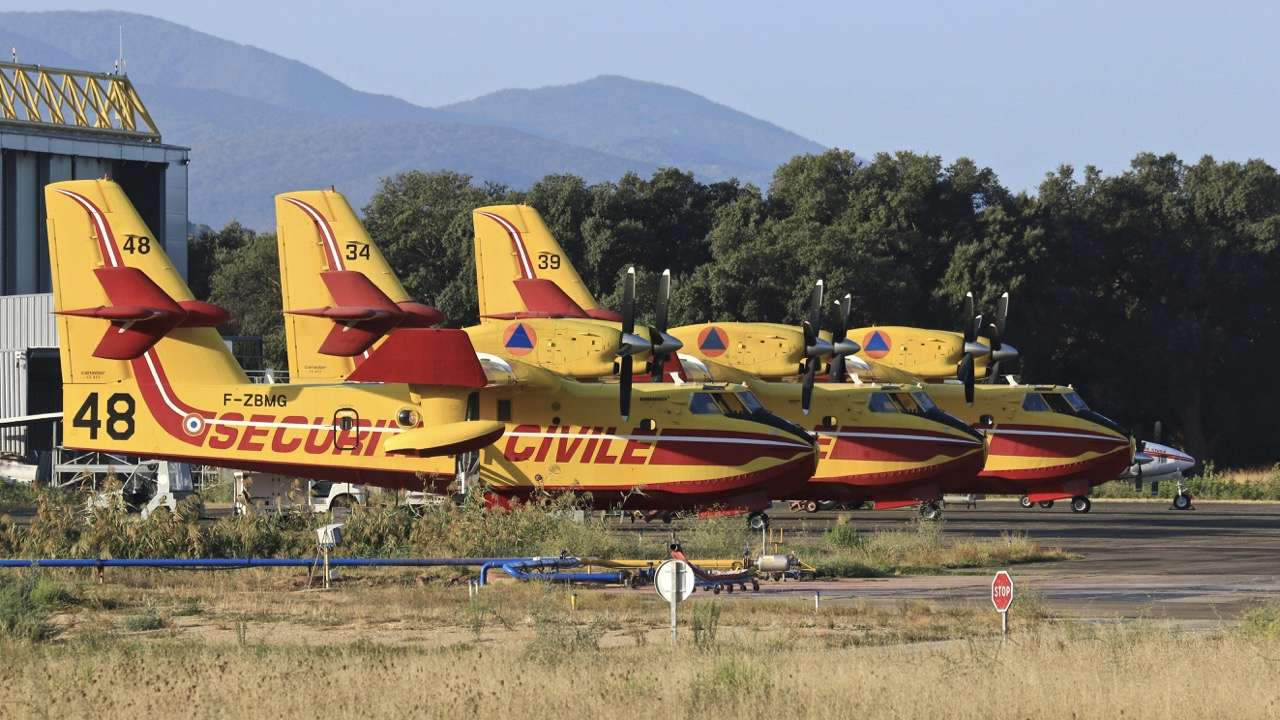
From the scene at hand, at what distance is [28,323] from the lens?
64375mm

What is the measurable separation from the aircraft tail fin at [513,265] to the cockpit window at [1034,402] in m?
12.1

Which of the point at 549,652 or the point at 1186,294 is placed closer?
the point at 549,652

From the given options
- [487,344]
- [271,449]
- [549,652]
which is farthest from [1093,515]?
[549,652]

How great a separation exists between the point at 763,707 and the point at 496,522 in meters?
17.8

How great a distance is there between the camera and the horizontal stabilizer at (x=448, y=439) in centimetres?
3616

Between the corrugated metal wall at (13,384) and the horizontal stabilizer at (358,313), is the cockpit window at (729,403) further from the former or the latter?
the corrugated metal wall at (13,384)

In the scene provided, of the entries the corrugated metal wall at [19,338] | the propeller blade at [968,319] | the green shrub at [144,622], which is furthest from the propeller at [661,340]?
the corrugated metal wall at [19,338]

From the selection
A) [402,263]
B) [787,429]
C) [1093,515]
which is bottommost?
[1093,515]

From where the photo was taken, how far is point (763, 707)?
623 inches

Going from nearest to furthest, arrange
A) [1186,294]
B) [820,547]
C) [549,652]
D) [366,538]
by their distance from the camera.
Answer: [549,652]
[366,538]
[820,547]
[1186,294]

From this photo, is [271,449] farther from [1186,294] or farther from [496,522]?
[1186,294]

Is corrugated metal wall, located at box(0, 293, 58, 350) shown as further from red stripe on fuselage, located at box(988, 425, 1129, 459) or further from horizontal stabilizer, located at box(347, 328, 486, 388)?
red stripe on fuselage, located at box(988, 425, 1129, 459)

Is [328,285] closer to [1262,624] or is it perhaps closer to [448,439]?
[448,439]

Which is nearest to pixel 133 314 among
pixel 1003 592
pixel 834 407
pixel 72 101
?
pixel 834 407
